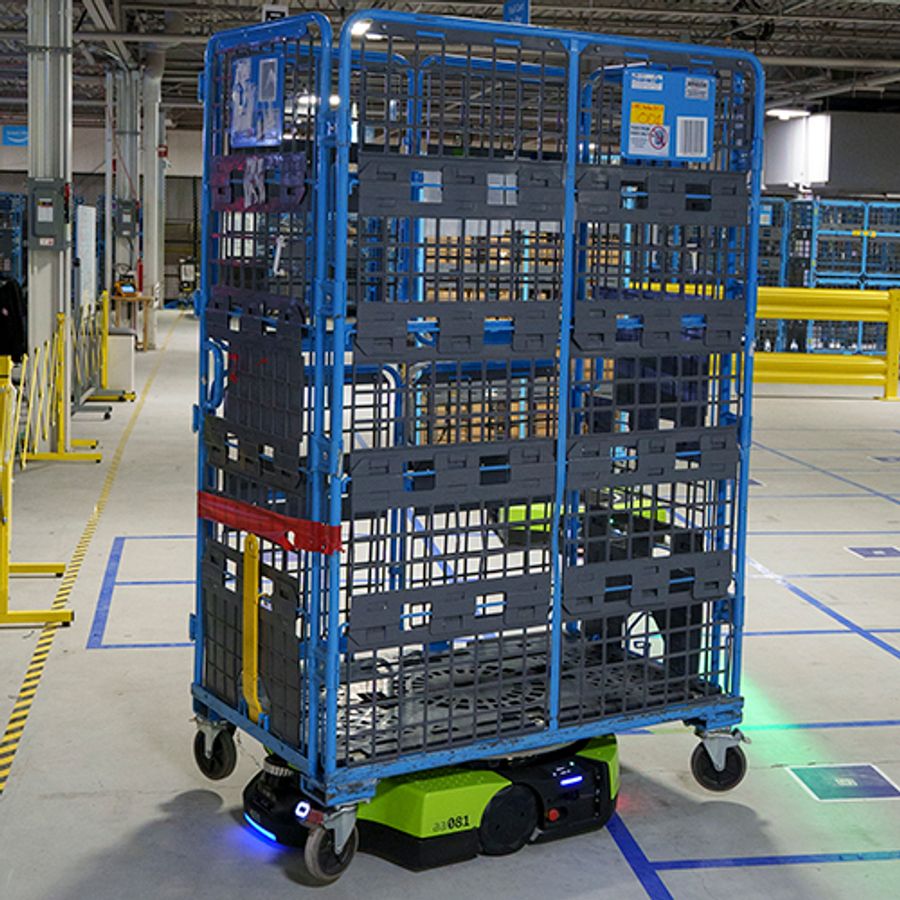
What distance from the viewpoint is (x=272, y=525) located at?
17.3ft

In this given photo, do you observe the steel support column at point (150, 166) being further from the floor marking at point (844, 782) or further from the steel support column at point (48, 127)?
the floor marking at point (844, 782)

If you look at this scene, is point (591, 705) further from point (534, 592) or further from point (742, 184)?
point (742, 184)

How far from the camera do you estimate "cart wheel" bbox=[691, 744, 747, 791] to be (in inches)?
239

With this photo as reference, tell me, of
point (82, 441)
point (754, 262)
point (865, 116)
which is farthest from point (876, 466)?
point (865, 116)

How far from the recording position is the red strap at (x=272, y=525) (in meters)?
4.95

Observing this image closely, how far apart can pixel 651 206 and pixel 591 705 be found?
197 centimetres

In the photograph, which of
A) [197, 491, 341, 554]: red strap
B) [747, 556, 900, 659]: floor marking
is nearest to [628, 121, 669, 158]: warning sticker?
[197, 491, 341, 554]: red strap

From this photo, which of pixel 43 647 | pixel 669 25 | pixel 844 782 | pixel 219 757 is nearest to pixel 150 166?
pixel 669 25

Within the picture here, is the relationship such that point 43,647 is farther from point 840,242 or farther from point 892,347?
point 840,242

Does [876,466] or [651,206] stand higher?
[651,206]

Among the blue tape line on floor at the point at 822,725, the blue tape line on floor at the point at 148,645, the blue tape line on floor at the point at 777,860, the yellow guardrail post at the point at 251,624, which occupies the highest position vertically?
the yellow guardrail post at the point at 251,624

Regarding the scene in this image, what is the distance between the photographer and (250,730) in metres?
5.55

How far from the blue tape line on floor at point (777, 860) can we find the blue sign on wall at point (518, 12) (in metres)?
3.37

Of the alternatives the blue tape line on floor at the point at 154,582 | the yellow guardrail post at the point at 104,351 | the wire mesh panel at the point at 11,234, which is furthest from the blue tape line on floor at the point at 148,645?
the wire mesh panel at the point at 11,234
